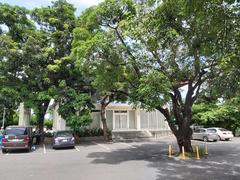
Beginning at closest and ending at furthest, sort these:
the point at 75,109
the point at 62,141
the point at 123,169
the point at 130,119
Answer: the point at 123,169
the point at 62,141
the point at 75,109
the point at 130,119

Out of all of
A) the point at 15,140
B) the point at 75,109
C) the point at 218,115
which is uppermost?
the point at 75,109

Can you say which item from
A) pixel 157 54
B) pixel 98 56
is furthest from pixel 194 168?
pixel 98 56

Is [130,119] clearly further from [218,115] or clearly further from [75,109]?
[75,109]

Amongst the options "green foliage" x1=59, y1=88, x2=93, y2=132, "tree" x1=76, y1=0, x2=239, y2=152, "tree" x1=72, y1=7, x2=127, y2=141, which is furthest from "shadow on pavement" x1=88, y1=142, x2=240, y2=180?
"green foliage" x1=59, y1=88, x2=93, y2=132

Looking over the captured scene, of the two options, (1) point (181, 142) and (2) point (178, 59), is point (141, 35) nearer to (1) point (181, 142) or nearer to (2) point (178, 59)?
(2) point (178, 59)

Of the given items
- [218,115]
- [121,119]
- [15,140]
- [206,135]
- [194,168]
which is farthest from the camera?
[121,119]

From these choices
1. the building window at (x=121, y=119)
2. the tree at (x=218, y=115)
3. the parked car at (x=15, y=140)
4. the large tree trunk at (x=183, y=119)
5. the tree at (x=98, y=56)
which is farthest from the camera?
the building window at (x=121, y=119)

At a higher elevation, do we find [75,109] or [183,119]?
[75,109]

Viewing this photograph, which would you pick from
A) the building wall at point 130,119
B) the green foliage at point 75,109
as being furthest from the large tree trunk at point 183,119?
the building wall at point 130,119

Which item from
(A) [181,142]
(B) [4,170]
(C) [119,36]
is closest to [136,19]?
(C) [119,36]

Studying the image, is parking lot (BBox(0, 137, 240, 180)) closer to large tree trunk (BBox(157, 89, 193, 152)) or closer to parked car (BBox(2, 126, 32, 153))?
large tree trunk (BBox(157, 89, 193, 152))

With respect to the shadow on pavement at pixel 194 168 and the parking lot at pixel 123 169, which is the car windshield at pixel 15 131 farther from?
the shadow on pavement at pixel 194 168

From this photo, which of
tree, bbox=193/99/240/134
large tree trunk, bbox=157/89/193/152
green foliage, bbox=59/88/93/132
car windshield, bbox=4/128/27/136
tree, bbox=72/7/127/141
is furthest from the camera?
tree, bbox=193/99/240/134

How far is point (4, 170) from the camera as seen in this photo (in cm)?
1129
